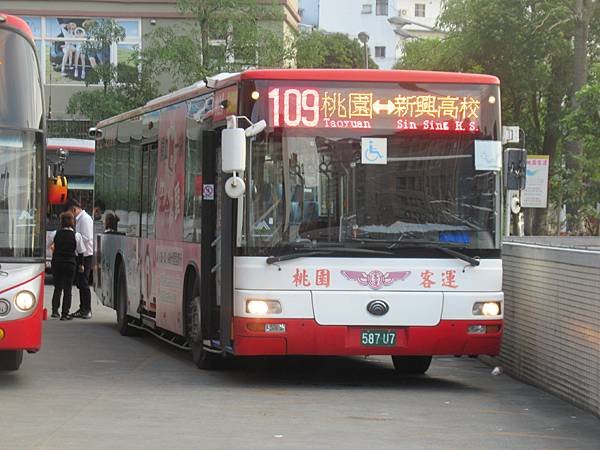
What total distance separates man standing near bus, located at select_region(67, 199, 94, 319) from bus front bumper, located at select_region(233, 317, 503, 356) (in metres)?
9.72

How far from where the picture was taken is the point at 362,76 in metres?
13.5

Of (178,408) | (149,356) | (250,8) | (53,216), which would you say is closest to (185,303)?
(149,356)

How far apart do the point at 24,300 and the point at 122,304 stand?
23.3 ft

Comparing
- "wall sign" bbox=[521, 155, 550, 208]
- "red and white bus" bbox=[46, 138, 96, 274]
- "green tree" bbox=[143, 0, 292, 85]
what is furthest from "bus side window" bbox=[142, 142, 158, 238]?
"green tree" bbox=[143, 0, 292, 85]

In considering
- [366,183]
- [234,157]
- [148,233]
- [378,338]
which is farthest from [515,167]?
[148,233]

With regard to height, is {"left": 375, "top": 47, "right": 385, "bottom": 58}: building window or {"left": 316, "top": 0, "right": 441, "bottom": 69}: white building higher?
{"left": 316, "top": 0, "right": 441, "bottom": 69}: white building

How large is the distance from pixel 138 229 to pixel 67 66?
118 ft

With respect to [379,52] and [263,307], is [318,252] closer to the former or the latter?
[263,307]

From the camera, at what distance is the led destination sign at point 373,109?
13.3 meters

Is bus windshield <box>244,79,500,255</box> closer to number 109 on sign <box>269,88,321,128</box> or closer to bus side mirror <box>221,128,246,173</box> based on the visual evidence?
number 109 on sign <box>269,88,321,128</box>

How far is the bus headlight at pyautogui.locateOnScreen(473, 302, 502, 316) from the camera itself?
44.1 feet

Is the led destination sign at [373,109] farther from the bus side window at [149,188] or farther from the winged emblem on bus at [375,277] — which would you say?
the bus side window at [149,188]

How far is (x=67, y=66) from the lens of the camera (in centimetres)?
5362

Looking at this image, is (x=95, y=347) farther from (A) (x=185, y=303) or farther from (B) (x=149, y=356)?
(A) (x=185, y=303)
